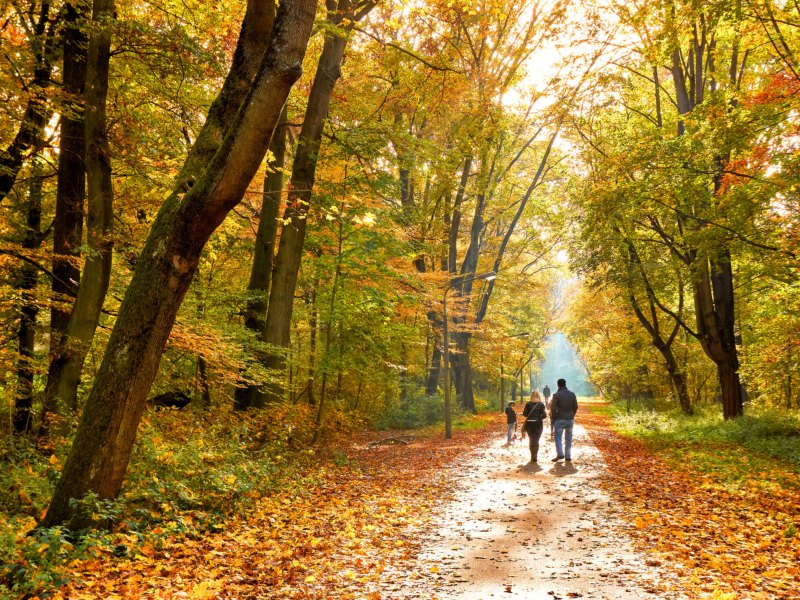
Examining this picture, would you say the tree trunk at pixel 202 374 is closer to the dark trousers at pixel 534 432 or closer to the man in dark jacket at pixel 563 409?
the dark trousers at pixel 534 432

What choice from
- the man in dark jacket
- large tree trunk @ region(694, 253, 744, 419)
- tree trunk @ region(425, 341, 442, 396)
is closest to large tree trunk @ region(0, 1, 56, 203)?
the man in dark jacket

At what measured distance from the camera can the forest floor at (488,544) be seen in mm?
4926

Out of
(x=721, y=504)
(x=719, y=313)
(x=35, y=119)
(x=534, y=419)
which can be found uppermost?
(x=35, y=119)

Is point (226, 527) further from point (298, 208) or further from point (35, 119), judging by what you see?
point (35, 119)

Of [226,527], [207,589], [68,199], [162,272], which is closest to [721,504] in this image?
[226,527]

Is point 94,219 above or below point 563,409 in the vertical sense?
above

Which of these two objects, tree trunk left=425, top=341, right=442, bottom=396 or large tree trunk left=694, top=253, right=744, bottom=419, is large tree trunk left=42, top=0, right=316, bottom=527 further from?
tree trunk left=425, top=341, right=442, bottom=396

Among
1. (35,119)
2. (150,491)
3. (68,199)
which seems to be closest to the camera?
(150,491)

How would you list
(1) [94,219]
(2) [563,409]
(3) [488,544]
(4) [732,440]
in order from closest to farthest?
(3) [488,544]
(1) [94,219]
(2) [563,409]
(4) [732,440]

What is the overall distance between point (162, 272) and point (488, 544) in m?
5.08

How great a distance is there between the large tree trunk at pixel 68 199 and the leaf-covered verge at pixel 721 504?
29.0 ft

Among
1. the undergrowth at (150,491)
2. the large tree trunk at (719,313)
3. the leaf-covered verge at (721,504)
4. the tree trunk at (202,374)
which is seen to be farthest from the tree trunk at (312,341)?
the large tree trunk at (719,313)

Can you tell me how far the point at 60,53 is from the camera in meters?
8.48

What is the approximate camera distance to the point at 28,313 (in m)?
10.9
